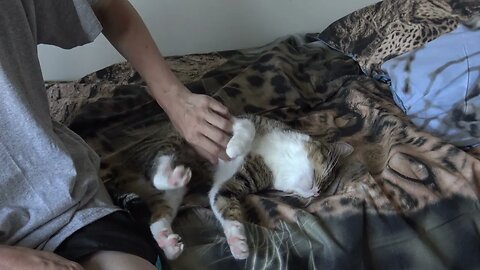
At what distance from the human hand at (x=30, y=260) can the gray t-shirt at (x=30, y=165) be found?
0.05 m

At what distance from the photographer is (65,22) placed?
43.6 inches

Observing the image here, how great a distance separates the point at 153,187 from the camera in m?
1.22

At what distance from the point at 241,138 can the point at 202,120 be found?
9 cm

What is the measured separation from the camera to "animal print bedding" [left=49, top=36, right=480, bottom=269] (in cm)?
112

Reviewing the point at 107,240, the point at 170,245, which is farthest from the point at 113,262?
the point at 170,245

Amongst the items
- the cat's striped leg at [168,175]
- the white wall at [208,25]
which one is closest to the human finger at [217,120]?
the cat's striped leg at [168,175]

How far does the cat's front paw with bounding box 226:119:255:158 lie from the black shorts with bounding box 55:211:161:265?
0.29 metres

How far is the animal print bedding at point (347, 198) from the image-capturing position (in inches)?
44.1

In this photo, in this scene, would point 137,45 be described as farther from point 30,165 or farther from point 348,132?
point 348,132

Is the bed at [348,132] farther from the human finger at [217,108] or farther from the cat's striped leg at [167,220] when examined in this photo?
the human finger at [217,108]

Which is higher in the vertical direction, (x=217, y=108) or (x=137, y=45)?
(x=137, y=45)

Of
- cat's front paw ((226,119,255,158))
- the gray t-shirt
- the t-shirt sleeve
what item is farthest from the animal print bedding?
the t-shirt sleeve

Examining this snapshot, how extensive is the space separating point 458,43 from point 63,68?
3.61 feet

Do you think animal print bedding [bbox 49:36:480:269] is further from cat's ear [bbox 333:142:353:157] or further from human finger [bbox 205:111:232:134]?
human finger [bbox 205:111:232:134]
